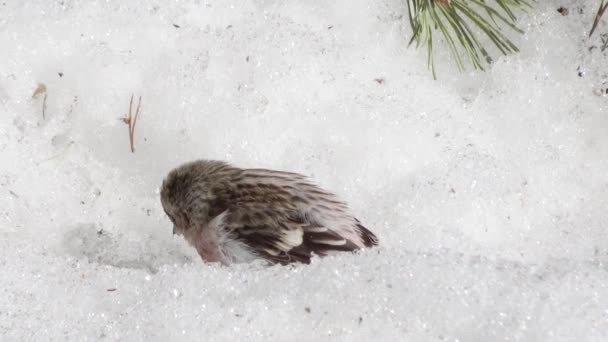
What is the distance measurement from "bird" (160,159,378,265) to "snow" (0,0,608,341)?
0.17m

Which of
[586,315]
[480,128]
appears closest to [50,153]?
[480,128]

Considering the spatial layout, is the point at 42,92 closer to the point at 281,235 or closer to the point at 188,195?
the point at 188,195

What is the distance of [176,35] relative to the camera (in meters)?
4.08

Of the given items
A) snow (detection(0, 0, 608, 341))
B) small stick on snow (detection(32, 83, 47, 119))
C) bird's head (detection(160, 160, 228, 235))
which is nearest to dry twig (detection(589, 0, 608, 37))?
snow (detection(0, 0, 608, 341))

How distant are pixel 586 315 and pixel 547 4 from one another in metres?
1.88

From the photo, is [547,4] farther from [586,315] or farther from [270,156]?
[586,315]

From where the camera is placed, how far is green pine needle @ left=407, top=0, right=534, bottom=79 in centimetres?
381

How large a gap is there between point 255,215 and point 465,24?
132cm

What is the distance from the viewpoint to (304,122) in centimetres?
398

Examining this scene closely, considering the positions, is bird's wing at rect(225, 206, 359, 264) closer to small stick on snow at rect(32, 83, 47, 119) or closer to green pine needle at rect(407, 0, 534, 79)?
green pine needle at rect(407, 0, 534, 79)

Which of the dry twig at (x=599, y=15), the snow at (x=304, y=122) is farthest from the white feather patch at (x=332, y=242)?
the dry twig at (x=599, y=15)

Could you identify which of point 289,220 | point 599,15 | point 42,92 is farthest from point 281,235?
point 599,15

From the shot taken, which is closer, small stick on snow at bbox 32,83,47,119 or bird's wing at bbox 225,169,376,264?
bird's wing at bbox 225,169,376,264

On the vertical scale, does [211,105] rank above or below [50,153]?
above
